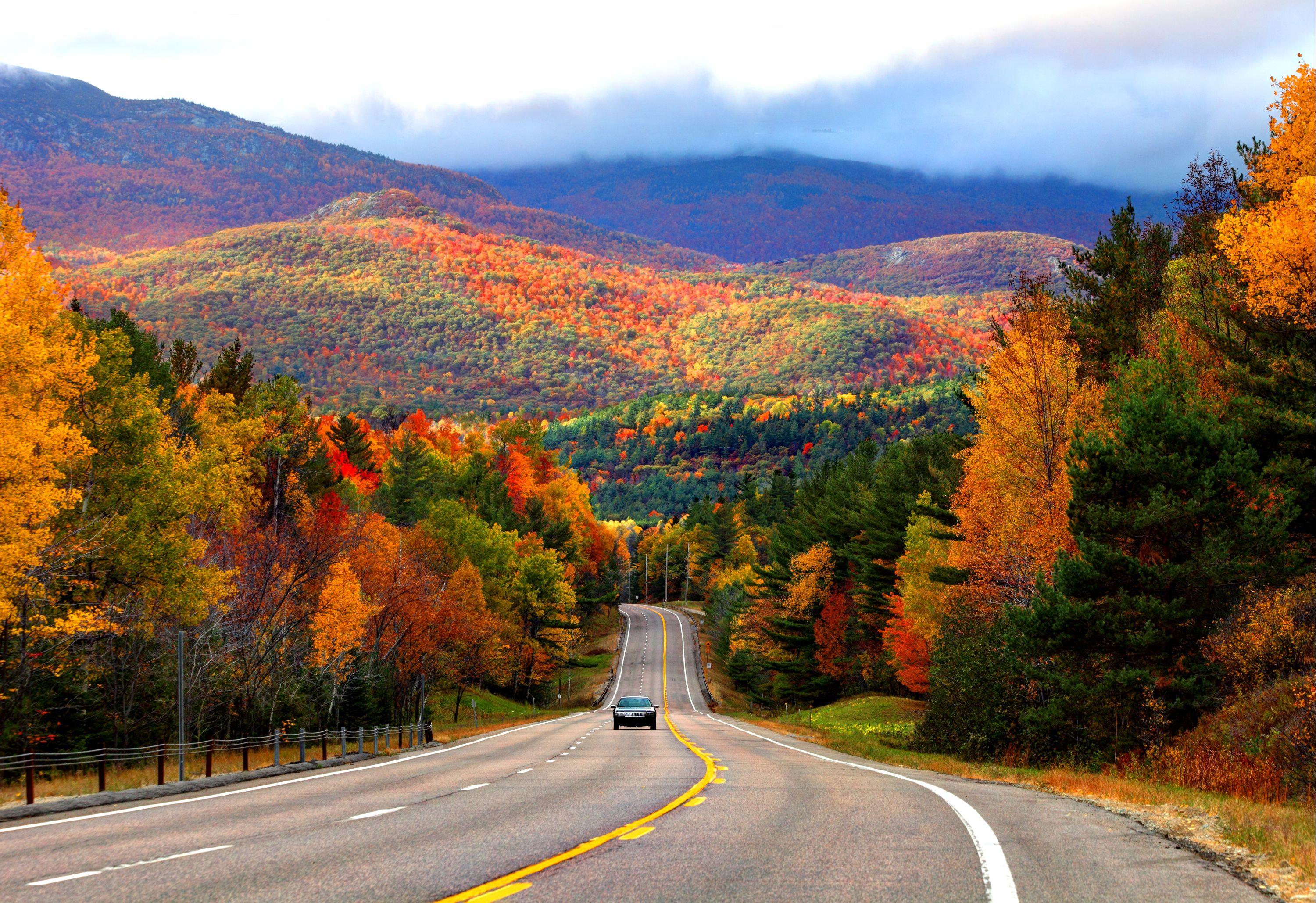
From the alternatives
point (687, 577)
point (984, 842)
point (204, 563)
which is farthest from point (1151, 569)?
point (687, 577)

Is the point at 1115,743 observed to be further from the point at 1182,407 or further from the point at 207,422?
the point at 207,422

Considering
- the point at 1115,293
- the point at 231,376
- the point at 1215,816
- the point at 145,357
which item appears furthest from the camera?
the point at 231,376

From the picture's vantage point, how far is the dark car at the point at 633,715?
5081cm

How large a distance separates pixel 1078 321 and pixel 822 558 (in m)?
43.5

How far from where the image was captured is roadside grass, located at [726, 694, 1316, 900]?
919 cm

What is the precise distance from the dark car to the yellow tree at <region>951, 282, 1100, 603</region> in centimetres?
1781

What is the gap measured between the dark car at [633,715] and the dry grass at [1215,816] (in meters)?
25.9

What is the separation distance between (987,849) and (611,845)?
11.6 ft

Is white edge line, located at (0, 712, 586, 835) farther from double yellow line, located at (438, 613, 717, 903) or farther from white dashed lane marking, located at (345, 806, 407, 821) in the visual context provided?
double yellow line, located at (438, 613, 717, 903)

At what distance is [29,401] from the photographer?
28.3 metres

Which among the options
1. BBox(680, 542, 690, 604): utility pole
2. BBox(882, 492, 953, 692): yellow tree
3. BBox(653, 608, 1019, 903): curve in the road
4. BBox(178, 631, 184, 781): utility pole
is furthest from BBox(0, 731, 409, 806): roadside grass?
BBox(680, 542, 690, 604): utility pole

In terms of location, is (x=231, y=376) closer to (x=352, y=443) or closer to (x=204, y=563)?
(x=204, y=563)

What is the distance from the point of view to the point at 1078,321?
41.4m

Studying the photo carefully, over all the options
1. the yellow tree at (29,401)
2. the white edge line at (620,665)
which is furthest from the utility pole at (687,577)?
the yellow tree at (29,401)
